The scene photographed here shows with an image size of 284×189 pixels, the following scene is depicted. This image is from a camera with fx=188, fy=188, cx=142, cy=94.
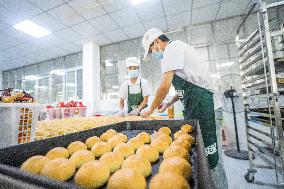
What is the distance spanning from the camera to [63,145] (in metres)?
0.94

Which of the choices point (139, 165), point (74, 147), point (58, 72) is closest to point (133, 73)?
point (74, 147)

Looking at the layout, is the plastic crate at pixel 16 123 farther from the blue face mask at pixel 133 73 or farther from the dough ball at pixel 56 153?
the blue face mask at pixel 133 73

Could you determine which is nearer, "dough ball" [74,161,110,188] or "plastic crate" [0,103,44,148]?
"dough ball" [74,161,110,188]

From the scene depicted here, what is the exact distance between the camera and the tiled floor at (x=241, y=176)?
91.9 inches

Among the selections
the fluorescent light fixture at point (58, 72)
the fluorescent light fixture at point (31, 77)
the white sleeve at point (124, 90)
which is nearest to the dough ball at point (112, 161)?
the white sleeve at point (124, 90)

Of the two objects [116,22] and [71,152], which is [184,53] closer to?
[71,152]

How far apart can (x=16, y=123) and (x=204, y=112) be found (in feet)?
4.47

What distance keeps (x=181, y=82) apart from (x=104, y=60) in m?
5.72

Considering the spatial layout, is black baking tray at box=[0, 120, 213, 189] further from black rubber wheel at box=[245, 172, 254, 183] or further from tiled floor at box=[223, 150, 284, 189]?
black rubber wheel at box=[245, 172, 254, 183]

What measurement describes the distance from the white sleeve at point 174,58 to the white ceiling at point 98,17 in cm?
313

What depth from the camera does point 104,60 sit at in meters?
7.12

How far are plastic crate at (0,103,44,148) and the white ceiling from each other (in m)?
4.02

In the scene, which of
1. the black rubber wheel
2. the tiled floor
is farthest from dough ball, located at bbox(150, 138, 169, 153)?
the black rubber wheel

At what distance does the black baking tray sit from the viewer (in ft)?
1.17
